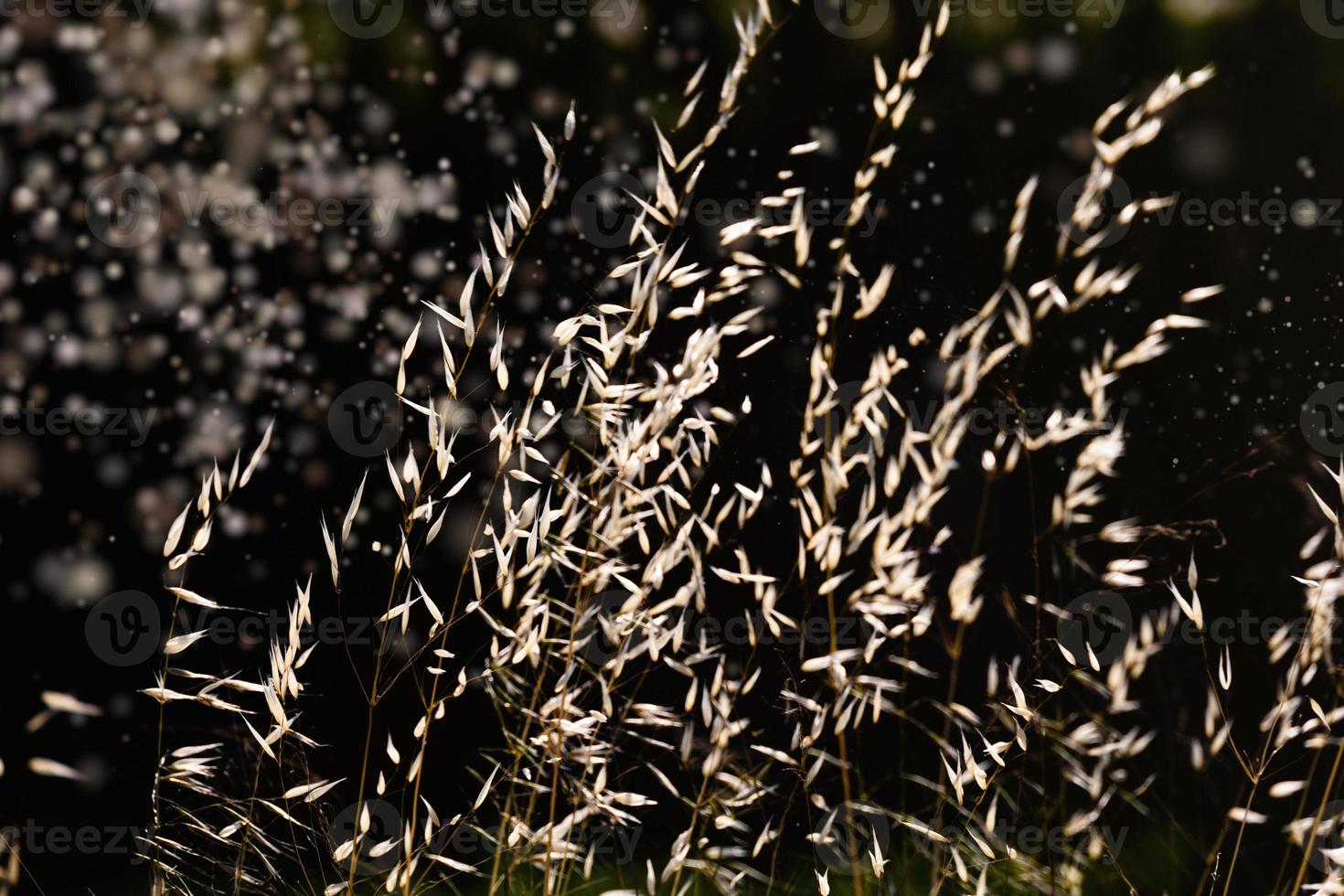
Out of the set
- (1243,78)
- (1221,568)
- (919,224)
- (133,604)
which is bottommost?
(1221,568)

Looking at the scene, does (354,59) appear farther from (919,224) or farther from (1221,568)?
(1221,568)

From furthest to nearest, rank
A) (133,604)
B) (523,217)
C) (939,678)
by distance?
(939,678)
(133,604)
(523,217)

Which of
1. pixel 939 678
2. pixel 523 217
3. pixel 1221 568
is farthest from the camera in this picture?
pixel 1221 568

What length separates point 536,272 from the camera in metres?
1.42

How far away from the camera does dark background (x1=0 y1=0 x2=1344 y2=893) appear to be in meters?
1.32

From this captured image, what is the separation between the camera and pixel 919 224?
1504mm

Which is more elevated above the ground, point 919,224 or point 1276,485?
point 919,224

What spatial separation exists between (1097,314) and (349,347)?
119cm

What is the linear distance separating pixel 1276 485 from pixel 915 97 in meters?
0.87

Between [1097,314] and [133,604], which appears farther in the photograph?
[1097,314]

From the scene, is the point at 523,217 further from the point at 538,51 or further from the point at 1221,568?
the point at 1221,568

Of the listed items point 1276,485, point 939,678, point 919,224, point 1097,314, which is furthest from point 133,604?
point 1276,485

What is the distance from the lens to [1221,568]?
1.56 meters

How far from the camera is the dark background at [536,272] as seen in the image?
1321 mm
